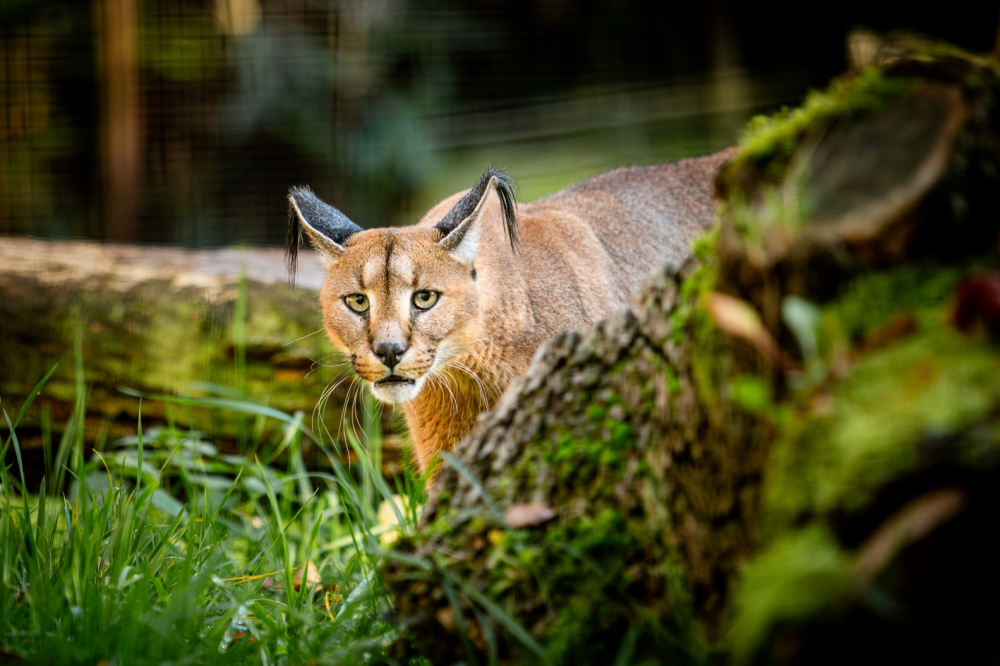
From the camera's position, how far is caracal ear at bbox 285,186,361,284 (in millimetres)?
3117

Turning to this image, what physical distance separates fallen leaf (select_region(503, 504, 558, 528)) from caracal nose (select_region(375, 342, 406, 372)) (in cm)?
119

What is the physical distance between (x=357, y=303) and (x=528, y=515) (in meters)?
1.54

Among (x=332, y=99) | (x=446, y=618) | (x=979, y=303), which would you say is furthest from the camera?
(x=332, y=99)

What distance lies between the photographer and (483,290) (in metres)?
3.13

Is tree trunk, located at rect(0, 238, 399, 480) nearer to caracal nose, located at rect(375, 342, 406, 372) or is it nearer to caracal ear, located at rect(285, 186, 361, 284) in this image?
caracal ear, located at rect(285, 186, 361, 284)

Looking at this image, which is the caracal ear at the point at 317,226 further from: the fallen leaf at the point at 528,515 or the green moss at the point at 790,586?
the green moss at the point at 790,586

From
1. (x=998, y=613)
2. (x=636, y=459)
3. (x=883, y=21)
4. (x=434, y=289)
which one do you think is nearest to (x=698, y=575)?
(x=636, y=459)

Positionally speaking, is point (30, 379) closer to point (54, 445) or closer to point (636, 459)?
point (54, 445)

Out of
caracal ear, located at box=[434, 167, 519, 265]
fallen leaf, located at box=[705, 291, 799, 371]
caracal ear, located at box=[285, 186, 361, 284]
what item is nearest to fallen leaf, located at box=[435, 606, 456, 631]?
fallen leaf, located at box=[705, 291, 799, 371]

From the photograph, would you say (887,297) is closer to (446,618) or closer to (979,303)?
(979,303)

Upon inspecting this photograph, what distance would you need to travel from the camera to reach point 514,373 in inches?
125

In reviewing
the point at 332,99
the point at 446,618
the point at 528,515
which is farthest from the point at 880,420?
the point at 332,99

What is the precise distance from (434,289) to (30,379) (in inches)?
83.8

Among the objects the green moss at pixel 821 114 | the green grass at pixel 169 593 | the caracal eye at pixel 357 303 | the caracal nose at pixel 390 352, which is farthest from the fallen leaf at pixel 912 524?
the caracal eye at pixel 357 303
